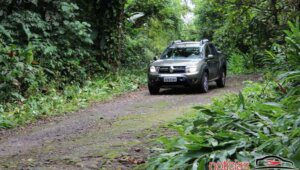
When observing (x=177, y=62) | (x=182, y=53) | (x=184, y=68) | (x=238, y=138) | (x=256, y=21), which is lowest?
(x=238, y=138)

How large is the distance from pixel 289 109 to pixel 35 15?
1163 centimetres

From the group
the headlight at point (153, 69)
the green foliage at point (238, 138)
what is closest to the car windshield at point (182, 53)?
the headlight at point (153, 69)

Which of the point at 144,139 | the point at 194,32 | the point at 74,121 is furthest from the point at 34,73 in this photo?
the point at 194,32

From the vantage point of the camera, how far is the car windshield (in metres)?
14.0

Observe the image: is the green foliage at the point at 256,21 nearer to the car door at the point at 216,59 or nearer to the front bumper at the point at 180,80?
the car door at the point at 216,59

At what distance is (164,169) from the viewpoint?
4.26m

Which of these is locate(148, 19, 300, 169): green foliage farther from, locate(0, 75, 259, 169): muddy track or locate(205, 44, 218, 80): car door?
locate(205, 44, 218, 80): car door

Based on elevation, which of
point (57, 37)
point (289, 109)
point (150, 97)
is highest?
point (57, 37)

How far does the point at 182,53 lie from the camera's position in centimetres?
1420

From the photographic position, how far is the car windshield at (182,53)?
14.0 metres

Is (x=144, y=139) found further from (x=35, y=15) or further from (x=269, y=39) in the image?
(x=269, y=39)

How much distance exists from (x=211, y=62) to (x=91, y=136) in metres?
7.67

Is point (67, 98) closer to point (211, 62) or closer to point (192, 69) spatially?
point (192, 69)

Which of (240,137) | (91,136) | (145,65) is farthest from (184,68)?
(240,137)
